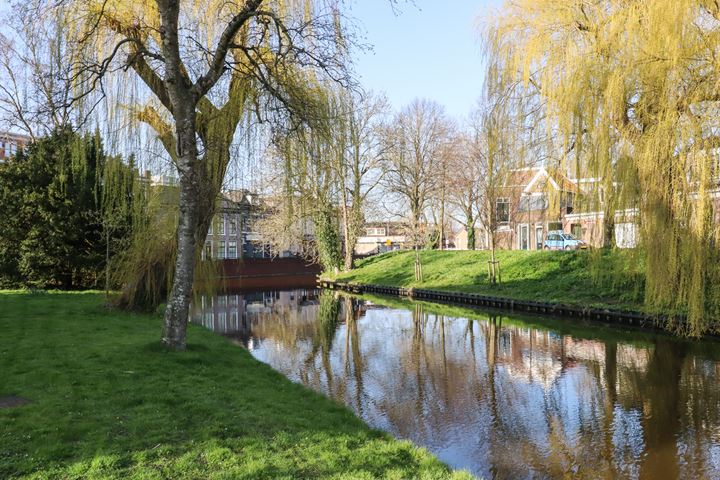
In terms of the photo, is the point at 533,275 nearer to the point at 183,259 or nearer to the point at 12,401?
the point at 183,259

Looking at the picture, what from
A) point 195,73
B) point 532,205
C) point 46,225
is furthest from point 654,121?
point 532,205

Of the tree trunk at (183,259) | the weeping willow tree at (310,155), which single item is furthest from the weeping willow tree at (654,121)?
the tree trunk at (183,259)

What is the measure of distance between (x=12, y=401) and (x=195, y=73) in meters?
5.68

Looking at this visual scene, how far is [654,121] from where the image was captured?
34.3ft

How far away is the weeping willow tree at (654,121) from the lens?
977 centimetres

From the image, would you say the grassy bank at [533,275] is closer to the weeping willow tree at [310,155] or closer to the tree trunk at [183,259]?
the weeping willow tree at [310,155]

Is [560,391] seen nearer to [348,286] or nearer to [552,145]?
[552,145]

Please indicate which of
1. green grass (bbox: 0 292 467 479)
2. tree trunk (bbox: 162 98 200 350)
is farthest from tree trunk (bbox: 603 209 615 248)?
tree trunk (bbox: 162 98 200 350)

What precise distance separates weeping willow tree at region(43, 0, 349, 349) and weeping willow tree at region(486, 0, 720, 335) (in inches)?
237

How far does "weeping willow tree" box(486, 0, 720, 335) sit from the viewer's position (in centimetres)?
977

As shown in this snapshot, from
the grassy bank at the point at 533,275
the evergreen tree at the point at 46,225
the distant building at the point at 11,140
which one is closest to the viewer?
the grassy bank at the point at 533,275

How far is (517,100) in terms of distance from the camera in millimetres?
15000

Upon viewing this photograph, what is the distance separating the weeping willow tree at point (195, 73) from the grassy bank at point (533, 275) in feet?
27.6

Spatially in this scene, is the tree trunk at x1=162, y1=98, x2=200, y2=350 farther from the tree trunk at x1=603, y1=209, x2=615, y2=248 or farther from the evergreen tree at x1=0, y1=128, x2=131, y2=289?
the evergreen tree at x1=0, y1=128, x2=131, y2=289
